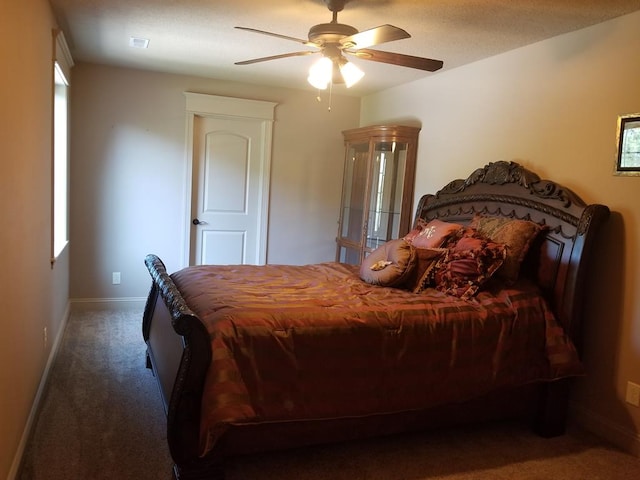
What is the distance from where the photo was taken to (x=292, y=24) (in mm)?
3164

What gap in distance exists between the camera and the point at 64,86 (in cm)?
420

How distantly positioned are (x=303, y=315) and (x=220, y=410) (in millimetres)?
566

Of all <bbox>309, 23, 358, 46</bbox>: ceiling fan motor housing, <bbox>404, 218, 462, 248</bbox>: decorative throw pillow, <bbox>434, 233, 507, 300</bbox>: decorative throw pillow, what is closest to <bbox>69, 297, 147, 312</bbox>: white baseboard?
<bbox>404, 218, 462, 248</bbox>: decorative throw pillow

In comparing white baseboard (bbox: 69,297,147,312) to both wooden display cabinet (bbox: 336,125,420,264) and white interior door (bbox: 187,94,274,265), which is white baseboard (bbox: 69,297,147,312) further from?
wooden display cabinet (bbox: 336,125,420,264)

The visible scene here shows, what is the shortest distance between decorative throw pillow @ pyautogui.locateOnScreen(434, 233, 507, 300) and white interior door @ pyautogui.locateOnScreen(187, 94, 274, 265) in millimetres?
2745

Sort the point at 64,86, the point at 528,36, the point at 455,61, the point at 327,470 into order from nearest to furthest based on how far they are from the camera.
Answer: the point at 327,470 < the point at 528,36 < the point at 455,61 < the point at 64,86

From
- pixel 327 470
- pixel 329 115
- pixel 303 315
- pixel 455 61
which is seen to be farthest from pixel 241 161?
pixel 327 470

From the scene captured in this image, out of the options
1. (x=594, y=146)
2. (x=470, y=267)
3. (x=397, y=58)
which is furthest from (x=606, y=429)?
(x=397, y=58)

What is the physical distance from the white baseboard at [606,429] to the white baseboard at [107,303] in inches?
153

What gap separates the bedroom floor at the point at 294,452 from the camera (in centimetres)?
238

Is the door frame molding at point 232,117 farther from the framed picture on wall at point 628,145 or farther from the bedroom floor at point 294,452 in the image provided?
the framed picture on wall at point 628,145

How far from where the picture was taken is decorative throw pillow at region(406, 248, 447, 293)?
3.11 m

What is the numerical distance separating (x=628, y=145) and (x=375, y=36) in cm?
150

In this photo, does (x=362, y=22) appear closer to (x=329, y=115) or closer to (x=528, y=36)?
(x=528, y=36)
